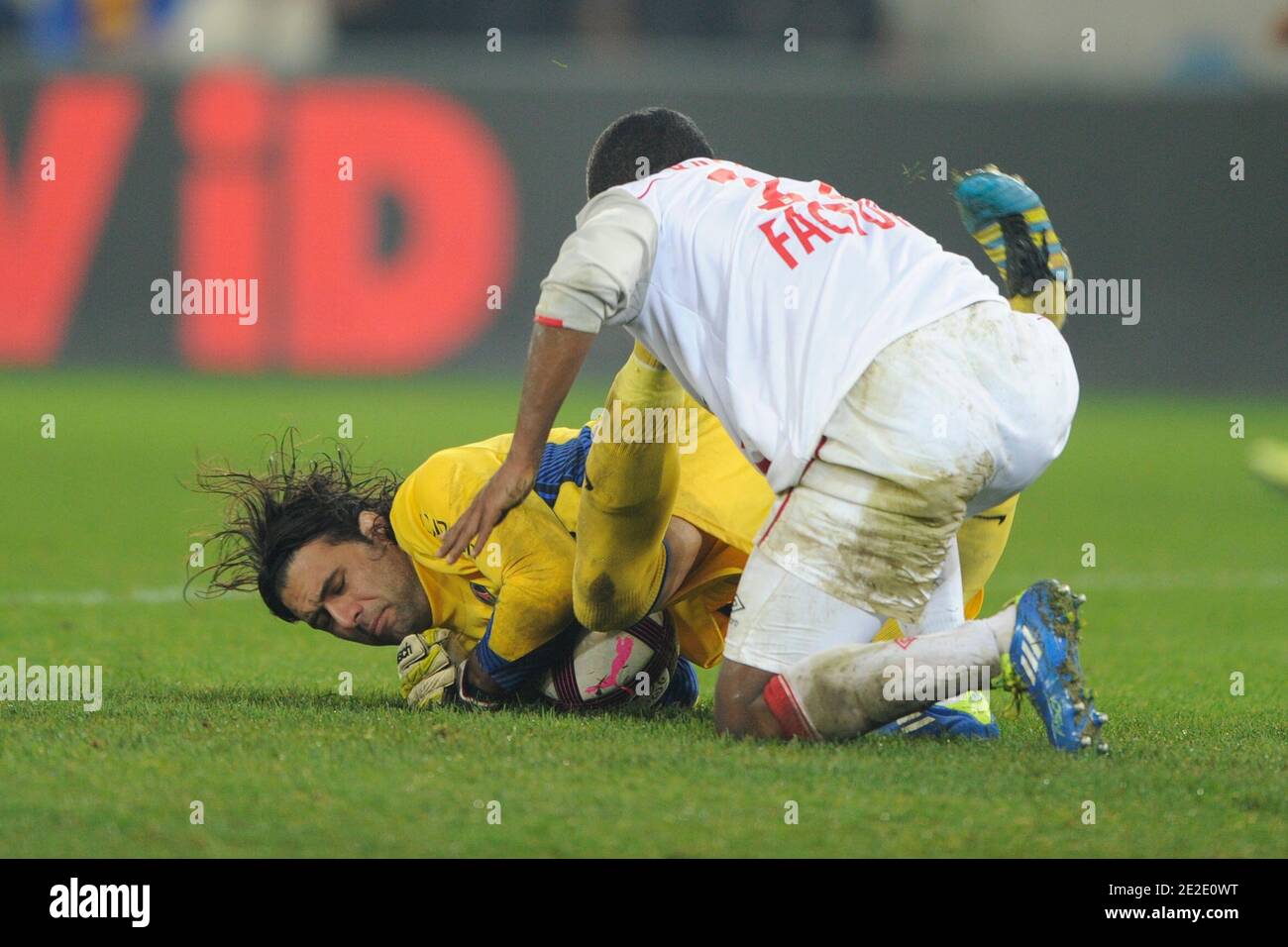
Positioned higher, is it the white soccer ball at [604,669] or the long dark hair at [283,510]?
the long dark hair at [283,510]

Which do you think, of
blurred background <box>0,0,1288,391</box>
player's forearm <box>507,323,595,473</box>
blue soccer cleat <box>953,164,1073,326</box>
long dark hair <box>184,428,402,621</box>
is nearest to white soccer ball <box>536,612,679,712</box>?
long dark hair <box>184,428,402,621</box>

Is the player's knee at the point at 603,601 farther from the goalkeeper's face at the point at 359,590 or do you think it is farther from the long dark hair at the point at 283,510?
the long dark hair at the point at 283,510

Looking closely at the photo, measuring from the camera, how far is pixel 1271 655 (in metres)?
6.40

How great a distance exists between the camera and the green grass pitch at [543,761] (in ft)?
11.3

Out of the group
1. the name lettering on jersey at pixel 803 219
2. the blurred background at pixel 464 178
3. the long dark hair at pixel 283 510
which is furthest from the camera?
the blurred background at pixel 464 178

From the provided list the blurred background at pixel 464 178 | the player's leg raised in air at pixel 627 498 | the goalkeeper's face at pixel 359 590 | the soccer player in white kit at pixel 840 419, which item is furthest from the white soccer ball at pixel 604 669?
the blurred background at pixel 464 178

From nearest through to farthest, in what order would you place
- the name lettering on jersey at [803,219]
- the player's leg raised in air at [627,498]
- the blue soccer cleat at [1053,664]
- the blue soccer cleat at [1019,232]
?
the blue soccer cleat at [1053,664] → the name lettering on jersey at [803,219] → the player's leg raised in air at [627,498] → the blue soccer cleat at [1019,232]

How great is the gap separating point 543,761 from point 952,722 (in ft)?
3.53

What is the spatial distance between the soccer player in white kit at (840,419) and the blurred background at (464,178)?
10560 mm

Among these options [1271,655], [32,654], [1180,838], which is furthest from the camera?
[1271,655]

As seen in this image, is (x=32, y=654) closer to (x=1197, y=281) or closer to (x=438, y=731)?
(x=438, y=731)

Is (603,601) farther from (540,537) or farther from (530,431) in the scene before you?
(530,431)
